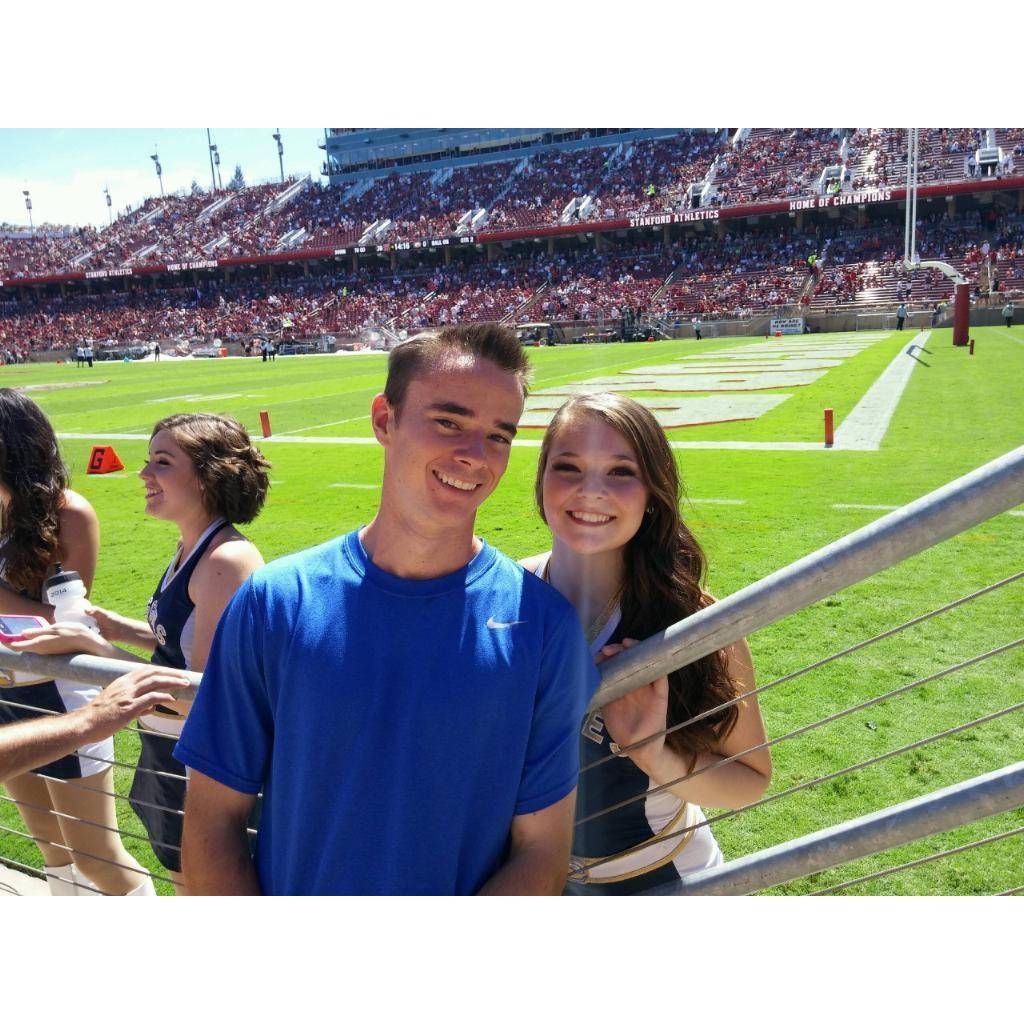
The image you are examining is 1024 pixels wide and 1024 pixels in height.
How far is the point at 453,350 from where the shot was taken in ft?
4.28

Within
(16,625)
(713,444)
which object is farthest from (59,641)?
(713,444)

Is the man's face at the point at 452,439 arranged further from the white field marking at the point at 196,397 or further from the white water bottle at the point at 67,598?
the white field marking at the point at 196,397

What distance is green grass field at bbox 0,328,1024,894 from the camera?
3338 mm

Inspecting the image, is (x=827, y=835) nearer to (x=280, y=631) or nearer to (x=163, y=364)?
(x=280, y=631)

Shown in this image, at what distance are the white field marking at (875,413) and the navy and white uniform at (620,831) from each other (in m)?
9.54

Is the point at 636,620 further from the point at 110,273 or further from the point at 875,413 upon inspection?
the point at 110,273

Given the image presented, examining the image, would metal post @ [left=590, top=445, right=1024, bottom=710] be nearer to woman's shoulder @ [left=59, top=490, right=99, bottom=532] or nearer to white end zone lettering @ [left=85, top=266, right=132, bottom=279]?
woman's shoulder @ [left=59, top=490, right=99, bottom=532]

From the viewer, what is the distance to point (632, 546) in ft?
5.35

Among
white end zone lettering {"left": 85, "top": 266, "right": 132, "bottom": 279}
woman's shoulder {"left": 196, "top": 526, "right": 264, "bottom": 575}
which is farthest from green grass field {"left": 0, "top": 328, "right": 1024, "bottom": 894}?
white end zone lettering {"left": 85, "top": 266, "right": 132, "bottom": 279}

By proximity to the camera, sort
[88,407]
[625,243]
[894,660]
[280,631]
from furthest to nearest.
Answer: [625,243] < [88,407] < [894,660] < [280,631]

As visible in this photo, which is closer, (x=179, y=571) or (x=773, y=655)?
(x=179, y=571)

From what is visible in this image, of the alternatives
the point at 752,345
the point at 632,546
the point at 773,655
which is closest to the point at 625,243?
the point at 752,345

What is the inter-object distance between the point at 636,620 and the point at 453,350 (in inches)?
23.3

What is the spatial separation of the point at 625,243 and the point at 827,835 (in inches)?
1592
